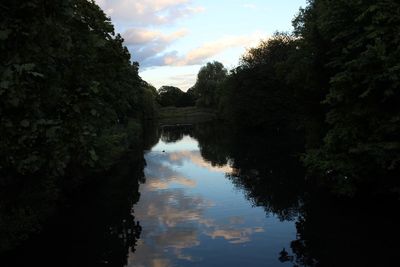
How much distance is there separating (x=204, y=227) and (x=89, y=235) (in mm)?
5692

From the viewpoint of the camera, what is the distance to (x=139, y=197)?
33.1 m

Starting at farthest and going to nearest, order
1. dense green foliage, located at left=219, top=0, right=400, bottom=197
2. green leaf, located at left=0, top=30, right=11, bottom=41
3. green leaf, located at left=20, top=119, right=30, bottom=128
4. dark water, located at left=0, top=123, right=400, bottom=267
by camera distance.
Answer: dense green foliage, located at left=219, top=0, right=400, bottom=197
dark water, located at left=0, top=123, right=400, bottom=267
green leaf, located at left=20, top=119, right=30, bottom=128
green leaf, located at left=0, top=30, right=11, bottom=41

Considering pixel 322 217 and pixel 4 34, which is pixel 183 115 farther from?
pixel 4 34

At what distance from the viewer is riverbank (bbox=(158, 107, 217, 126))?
156 meters

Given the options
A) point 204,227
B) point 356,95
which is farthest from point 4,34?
point 356,95

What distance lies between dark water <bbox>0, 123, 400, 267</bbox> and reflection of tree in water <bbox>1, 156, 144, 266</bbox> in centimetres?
5

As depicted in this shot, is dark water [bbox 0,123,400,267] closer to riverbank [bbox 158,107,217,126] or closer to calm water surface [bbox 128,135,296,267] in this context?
calm water surface [bbox 128,135,296,267]

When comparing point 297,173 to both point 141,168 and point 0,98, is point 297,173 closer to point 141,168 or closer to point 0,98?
point 141,168

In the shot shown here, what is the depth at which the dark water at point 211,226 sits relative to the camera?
19.7 meters

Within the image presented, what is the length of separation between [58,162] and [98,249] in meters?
12.3

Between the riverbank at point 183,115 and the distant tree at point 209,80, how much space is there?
12.4 ft

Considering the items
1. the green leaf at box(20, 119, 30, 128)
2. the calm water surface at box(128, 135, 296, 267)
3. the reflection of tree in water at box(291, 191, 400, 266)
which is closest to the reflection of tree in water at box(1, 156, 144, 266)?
the calm water surface at box(128, 135, 296, 267)

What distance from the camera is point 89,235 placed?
941 inches

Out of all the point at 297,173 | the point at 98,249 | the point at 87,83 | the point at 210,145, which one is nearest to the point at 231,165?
the point at 297,173
